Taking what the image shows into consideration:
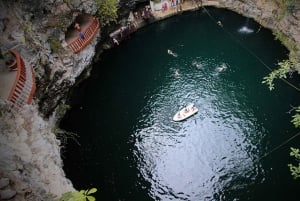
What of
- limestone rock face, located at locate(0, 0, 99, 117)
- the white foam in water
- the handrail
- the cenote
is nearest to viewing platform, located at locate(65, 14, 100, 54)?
limestone rock face, located at locate(0, 0, 99, 117)

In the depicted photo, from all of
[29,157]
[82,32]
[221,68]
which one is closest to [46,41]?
[82,32]

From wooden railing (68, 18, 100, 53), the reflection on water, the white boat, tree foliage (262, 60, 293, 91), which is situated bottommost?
the reflection on water

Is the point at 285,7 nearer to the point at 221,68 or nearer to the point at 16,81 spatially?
the point at 221,68

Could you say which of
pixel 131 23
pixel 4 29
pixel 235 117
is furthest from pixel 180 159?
pixel 131 23

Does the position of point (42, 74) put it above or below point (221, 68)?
above

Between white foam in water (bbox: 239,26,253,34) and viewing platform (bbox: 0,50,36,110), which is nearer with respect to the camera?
viewing platform (bbox: 0,50,36,110)

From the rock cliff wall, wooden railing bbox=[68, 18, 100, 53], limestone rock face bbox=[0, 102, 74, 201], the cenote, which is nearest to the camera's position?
limestone rock face bbox=[0, 102, 74, 201]

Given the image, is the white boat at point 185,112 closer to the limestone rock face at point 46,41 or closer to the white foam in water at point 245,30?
the limestone rock face at point 46,41

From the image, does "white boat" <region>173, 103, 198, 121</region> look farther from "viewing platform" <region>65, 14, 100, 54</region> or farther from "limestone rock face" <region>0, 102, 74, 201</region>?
"viewing platform" <region>65, 14, 100, 54</region>
